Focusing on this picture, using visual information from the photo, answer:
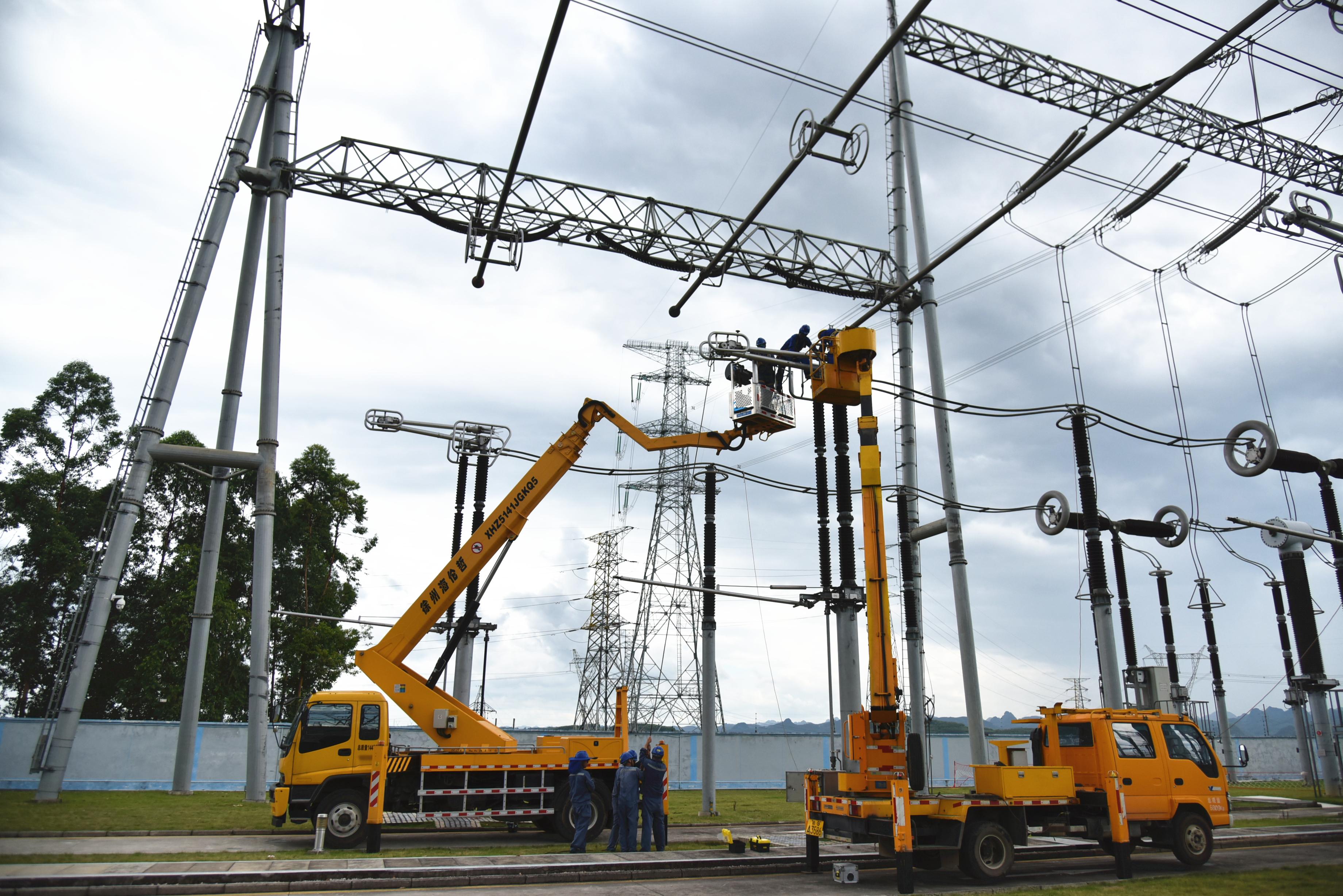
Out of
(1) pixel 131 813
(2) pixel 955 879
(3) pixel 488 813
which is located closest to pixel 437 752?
(3) pixel 488 813

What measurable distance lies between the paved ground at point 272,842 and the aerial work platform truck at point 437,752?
1.53 ft

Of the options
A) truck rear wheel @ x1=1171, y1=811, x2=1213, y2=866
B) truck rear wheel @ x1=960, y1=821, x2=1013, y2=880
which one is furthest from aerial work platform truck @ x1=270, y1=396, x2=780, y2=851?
truck rear wheel @ x1=1171, y1=811, x2=1213, y2=866

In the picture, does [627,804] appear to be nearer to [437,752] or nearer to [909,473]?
[437,752]

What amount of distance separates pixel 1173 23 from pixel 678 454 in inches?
1305

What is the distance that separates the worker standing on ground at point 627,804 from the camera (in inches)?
561

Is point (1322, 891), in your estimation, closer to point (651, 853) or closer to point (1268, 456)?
point (651, 853)

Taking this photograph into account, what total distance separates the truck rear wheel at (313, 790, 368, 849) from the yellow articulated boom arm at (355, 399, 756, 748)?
167cm

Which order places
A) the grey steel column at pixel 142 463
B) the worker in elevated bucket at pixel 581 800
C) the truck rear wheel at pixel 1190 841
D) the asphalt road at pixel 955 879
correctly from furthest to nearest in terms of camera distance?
the grey steel column at pixel 142 463, the worker in elevated bucket at pixel 581 800, the truck rear wheel at pixel 1190 841, the asphalt road at pixel 955 879

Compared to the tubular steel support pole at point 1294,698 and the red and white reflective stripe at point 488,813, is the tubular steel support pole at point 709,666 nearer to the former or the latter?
the red and white reflective stripe at point 488,813

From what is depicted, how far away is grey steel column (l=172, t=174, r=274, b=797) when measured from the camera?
77.1ft

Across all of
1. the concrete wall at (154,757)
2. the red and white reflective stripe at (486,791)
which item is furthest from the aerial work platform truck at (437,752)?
the concrete wall at (154,757)

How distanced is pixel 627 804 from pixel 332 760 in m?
5.42

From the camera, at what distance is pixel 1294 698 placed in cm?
3412

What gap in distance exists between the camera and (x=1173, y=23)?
1460 centimetres
